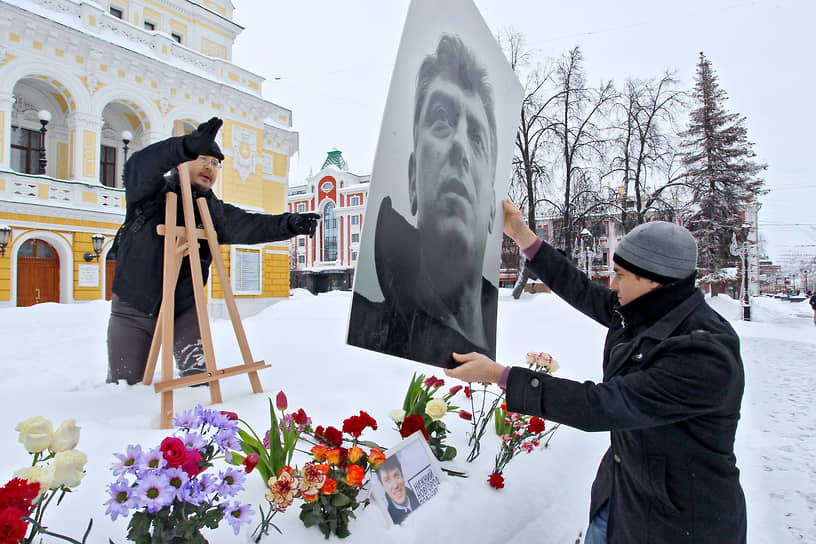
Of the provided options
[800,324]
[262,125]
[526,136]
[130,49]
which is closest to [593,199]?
[526,136]

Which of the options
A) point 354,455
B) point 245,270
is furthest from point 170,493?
point 245,270

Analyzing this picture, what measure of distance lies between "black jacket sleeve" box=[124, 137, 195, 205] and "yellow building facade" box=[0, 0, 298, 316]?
10.2 m

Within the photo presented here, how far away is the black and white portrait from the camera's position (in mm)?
1601

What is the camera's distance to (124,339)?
2.62 meters

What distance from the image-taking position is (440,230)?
6.31ft

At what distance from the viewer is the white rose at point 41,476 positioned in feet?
3.28

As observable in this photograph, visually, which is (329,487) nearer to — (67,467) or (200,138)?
(67,467)

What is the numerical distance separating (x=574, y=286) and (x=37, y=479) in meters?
1.93

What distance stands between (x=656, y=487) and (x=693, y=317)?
1.66 ft

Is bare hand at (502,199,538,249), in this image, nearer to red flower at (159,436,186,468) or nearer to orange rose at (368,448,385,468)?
orange rose at (368,448,385,468)

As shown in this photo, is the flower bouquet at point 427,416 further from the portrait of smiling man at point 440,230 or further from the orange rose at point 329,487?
the orange rose at point 329,487

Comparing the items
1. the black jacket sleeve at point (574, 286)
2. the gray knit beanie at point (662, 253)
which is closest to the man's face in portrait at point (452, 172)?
the black jacket sleeve at point (574, 286)

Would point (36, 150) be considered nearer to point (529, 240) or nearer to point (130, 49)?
point (130, 49)

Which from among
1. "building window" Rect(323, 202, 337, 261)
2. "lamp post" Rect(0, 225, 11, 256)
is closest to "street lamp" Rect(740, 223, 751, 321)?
"lamp post" Rect(0, 225, 11, 256)
